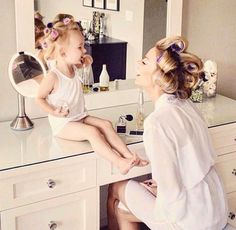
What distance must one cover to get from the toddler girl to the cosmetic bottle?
30 centimetres

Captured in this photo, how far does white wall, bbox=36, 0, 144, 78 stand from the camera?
2.10 meters

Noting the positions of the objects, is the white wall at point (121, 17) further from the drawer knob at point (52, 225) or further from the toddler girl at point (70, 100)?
the drawer knob at point (52, 225)

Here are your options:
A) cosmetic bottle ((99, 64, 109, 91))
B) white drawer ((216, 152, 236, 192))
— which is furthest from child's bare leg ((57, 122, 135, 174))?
white drawer ((216, 152, 236, 192))

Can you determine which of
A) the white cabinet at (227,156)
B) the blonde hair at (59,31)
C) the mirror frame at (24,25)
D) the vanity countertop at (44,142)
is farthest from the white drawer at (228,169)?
the mirror frame at (24,25)

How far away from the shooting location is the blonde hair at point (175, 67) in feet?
5.34

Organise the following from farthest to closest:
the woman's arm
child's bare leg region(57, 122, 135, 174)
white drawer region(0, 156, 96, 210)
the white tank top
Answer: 1. the white tank top
2. child's bare leg region(57, 122, 135, 174)
3. white drawer region(0, 156, 96, 210)
4. the woman's arm

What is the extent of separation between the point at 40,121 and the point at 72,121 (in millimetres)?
272

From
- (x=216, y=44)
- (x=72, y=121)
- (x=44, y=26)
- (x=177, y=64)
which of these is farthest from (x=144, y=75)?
(x=216, y=44)

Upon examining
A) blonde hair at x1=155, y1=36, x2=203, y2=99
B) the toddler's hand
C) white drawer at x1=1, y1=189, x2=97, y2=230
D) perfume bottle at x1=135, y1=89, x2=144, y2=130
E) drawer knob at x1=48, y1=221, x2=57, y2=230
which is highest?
blonde hair at x1=155, y1=36, x2=203, y2=99

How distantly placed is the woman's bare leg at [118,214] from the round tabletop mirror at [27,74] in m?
0.59

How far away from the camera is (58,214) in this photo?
190 cm

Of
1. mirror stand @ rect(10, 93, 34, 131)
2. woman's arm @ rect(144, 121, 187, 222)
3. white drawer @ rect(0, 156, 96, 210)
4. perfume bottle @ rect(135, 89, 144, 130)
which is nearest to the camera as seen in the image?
woman's arm @ rect(144, 121, 187, 222)

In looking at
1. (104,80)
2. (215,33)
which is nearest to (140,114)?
(104,80)

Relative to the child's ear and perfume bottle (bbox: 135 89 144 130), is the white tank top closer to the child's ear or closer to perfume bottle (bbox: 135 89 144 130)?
the child's ear
